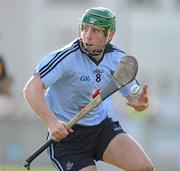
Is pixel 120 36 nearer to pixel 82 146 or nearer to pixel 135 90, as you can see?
pixel 135 90

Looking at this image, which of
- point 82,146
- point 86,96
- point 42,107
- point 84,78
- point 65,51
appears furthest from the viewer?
point 82,146

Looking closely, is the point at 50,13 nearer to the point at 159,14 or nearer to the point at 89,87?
the point at 159,14

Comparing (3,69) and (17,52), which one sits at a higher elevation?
(3,69)

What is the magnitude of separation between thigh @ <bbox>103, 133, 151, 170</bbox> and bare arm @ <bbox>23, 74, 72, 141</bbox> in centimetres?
95

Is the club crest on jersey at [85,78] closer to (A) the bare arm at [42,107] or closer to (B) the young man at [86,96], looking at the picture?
(B) the young man at [86,96]

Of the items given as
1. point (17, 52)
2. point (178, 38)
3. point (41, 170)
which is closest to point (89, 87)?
point (41, 170)

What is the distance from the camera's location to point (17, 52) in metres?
27.5

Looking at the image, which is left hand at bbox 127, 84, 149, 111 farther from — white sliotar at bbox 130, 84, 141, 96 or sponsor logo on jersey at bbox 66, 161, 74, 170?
sponsor logo on jersey at bbox 66, 161, 74, 170

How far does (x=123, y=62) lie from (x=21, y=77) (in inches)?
663

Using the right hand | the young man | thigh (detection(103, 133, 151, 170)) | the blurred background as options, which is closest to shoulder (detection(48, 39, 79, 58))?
the young man

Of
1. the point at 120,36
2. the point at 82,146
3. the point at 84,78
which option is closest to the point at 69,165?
the point at 82,146

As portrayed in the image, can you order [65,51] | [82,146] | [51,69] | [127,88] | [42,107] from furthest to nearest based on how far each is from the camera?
1. [127,88]
2. [82,146]
3. [65,51]
4. [51,69]
5. [42,107]

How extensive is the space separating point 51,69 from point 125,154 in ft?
3.91

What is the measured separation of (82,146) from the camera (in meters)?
9.16
